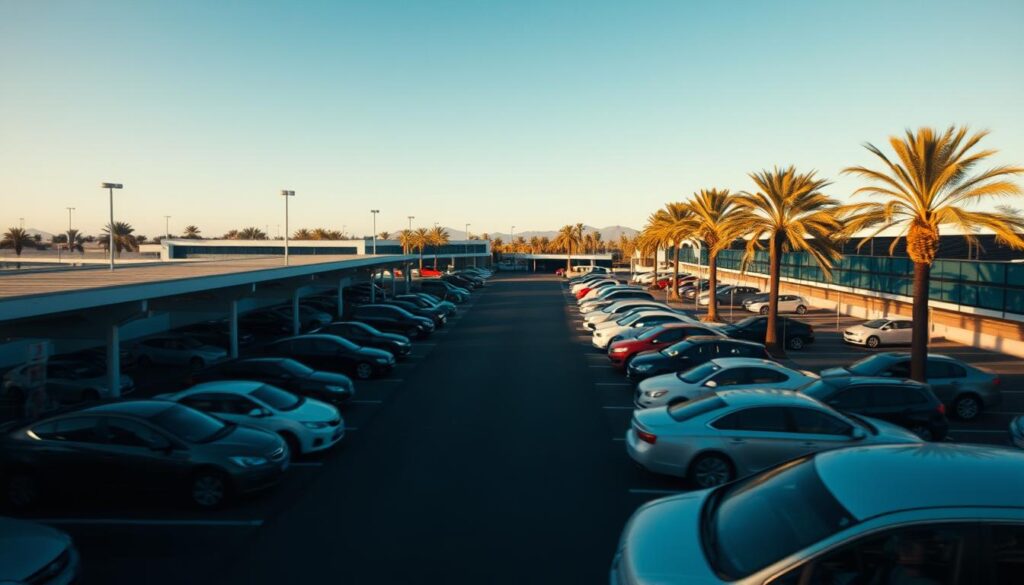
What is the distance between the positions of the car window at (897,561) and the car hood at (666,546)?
63 cm

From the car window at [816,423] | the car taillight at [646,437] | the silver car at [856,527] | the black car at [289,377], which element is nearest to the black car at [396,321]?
the black car at [289,377]

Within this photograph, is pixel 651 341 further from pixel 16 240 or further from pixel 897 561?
pixel 16 240

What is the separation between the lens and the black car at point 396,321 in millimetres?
27266

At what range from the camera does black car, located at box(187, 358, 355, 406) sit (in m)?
14.7

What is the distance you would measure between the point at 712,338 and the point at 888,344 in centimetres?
1169

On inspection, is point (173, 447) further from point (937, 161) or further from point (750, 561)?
point (937, 161)

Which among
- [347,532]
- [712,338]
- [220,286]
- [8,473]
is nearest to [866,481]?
[347,532]

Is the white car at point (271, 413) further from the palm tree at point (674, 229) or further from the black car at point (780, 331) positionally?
the palm tree at point (674, 229)

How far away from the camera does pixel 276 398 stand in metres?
12.1

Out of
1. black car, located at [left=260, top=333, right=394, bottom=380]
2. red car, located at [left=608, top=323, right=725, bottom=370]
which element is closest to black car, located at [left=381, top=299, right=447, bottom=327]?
black car, located at [left=260, top=333, right=394, bottom=380]

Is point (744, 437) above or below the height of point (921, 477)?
below

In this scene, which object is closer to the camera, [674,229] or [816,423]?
[816,423]

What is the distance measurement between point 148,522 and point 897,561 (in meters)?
8.60

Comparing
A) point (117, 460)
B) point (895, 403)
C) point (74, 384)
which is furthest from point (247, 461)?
point (895, 403)
